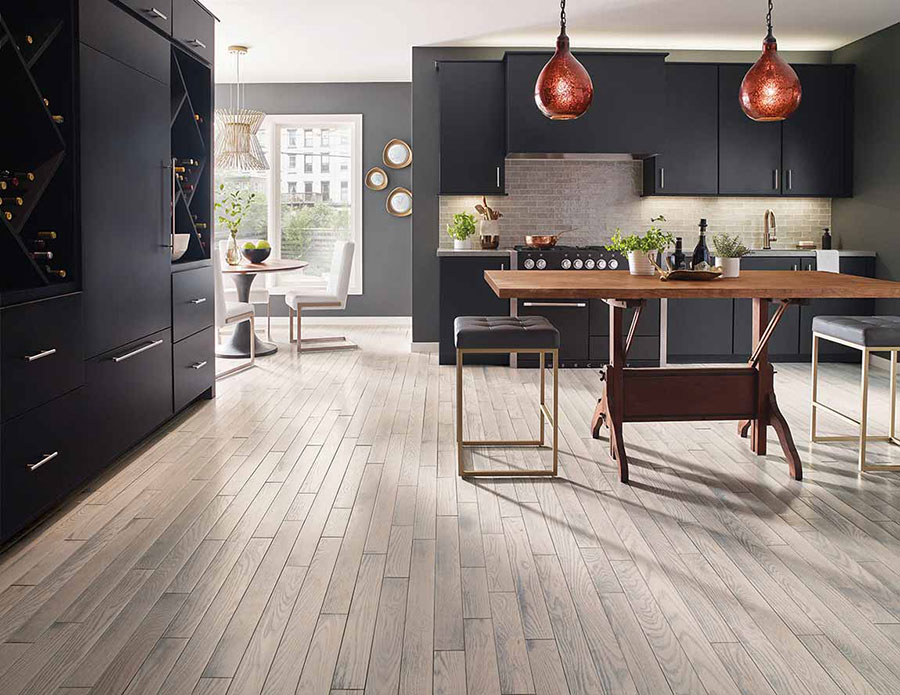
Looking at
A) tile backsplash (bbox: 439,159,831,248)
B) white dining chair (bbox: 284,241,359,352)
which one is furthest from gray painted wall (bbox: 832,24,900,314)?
white dining chair (bbox: 284,241,359,352)

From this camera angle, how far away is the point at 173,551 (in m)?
3.06

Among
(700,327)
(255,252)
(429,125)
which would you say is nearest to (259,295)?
(255,252)

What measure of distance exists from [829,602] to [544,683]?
Answer: 1.01 meters

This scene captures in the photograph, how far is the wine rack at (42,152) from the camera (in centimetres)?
339

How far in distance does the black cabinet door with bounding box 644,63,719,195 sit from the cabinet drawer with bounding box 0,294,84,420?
520cm

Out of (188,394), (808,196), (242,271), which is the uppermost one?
(808,196)

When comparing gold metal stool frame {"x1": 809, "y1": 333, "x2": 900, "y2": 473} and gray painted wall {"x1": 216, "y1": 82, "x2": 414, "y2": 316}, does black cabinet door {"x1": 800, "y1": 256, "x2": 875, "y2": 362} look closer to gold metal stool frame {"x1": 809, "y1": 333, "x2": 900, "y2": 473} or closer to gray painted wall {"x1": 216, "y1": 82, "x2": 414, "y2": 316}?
gold metal stool frame {"x1": 809, "y1": 333, "x2": 900, "y2": 473}

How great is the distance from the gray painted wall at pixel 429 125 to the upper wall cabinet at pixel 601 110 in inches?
20.9

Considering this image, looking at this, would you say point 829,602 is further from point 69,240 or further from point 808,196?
point 808,196

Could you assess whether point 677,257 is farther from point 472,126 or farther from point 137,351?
point 472,126

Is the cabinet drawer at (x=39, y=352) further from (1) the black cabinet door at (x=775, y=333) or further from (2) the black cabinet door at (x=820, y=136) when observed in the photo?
(2) the black cabinet door at (x=820, y=136)

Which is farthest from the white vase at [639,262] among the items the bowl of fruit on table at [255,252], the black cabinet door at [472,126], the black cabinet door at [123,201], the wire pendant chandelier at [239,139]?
the wire pendant chandelier at [239,139]

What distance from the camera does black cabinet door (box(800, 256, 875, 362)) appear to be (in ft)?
23.7

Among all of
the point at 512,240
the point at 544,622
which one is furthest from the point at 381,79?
the point at 544,622
